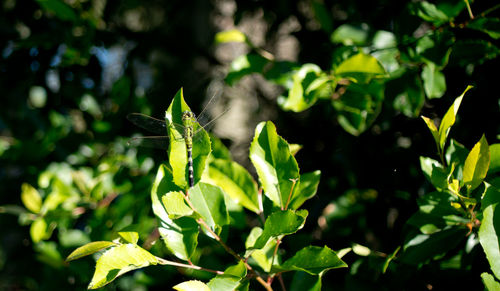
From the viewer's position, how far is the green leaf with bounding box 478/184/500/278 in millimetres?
543

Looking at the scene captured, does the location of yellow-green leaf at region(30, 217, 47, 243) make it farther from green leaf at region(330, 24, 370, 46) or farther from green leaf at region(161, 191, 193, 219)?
green leaf at region(330, 24, 370, 46)

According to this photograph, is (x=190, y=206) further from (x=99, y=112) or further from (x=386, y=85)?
(x=99, y=112)

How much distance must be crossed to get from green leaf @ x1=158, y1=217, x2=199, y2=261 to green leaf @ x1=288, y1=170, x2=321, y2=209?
0.57 ft

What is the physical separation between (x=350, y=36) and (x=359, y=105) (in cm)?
17

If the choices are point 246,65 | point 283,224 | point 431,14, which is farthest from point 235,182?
point 431,14

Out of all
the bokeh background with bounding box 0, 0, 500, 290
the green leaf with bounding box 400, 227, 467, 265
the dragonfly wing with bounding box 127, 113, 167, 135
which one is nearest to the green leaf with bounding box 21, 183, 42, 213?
the bokeh background with bounding box 0, 0, 500, 290

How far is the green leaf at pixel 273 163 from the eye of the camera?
61 centimetres

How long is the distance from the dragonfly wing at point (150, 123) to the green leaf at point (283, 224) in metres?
0.40

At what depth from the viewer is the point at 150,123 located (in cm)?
89

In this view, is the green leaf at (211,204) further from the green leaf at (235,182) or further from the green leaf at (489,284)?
the green leaf at (489,284)

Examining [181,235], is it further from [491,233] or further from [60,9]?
[60,9]

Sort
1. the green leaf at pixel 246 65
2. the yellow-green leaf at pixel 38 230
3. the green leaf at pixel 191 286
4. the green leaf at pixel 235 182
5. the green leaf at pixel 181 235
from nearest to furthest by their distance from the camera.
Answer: the green leaf at pixel 191 286
the green leaf at pixel 181 235
the green leaf at pixel 235 182
the green leaf at pixel 246 65
the yellow-green leaf at pixel 38 230

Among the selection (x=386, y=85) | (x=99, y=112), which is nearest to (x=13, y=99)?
(x=99, y=112)

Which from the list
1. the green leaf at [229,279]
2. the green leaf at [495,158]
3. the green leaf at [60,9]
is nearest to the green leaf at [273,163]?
the green leaf at [229,279]
